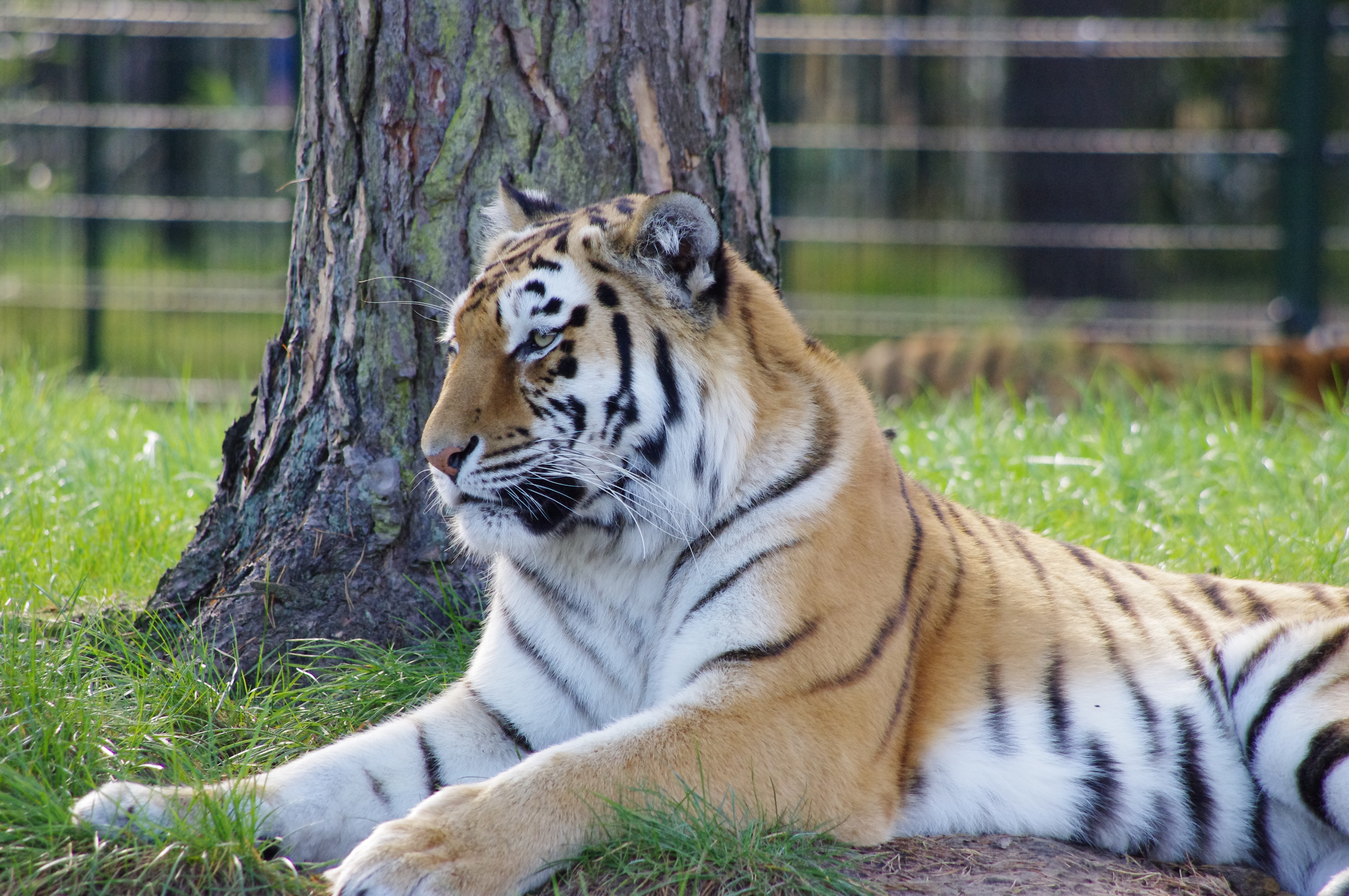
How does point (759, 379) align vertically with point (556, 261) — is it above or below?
below

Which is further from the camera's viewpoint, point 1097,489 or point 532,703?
point 1097,489

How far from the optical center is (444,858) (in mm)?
1836

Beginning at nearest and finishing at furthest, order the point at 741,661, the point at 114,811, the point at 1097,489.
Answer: the point at 114,811
the point at 741,661
the point at 1097,489

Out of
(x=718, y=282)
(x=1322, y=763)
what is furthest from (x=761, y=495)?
(x=1322, y=763)

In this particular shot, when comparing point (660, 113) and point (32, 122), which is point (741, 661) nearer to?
point (660, 113)

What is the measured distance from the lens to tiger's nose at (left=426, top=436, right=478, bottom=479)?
2.17 m

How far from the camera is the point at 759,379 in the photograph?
2.31 meters

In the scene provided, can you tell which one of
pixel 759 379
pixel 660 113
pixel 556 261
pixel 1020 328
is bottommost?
pixel 1020 328

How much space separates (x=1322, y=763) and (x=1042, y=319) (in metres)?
5.10

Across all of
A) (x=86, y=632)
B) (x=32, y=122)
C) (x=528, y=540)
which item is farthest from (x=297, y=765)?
(x=32, y=122)

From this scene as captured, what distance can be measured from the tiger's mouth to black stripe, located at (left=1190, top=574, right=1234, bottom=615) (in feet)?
4.14

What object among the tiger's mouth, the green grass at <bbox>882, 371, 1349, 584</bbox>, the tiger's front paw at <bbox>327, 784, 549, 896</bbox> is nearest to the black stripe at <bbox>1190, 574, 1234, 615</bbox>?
the green grass at <bbox>882, 371, 1349, 584</bbox>

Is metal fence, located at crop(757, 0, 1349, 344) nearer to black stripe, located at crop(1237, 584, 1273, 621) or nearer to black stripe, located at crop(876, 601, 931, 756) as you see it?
black stripe, located at crop(1237, 584, 1273, 621)

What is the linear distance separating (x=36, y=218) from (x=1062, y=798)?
6929 millimetres
